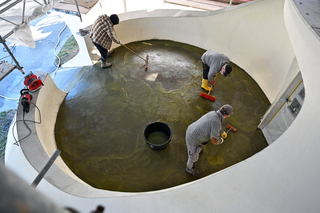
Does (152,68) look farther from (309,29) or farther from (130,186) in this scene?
(309,29)

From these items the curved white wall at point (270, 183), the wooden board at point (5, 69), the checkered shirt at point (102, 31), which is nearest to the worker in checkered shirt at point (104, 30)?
the checkered shirt at point (102, 31)

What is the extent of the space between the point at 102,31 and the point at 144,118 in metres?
2.02

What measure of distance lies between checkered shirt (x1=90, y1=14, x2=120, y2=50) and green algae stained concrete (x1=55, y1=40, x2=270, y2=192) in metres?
0.72

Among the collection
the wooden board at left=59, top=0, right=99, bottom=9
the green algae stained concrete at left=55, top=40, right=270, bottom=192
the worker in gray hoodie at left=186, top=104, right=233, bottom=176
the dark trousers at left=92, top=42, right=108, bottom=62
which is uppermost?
the wooden board at left=59, top=0, right=99, bottom=9

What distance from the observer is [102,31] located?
3883mm

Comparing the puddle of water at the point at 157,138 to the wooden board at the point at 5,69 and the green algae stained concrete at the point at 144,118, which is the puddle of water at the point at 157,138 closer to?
the green algae stained concrete at the point at 144,118

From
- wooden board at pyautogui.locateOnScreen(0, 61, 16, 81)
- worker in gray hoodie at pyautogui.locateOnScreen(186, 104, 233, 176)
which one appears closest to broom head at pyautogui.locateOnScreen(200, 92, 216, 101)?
worker in gray hoodie at pyautogui.locateOnScreen(186, 104, 233, 176)

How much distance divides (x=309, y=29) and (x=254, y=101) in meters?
2.11

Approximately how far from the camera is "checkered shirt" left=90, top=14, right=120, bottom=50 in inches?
151

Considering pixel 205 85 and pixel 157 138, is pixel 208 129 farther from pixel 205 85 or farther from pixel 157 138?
pixel 205 85

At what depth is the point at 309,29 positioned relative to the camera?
6.13 ft

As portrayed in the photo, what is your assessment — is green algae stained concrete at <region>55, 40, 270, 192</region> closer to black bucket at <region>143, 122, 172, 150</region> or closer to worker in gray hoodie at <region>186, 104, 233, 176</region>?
black bucket at <region>143, 122, 172, 150</region>

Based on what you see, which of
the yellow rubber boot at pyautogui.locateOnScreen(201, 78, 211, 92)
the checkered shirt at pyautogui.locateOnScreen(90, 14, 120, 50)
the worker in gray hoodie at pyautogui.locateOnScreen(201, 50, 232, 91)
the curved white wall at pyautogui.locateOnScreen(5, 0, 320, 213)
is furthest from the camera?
the yellow rubber boot at pyautogui.locateOnScreen(201, 78, 211, 92)

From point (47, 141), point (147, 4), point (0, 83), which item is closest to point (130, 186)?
point (47, 141)
